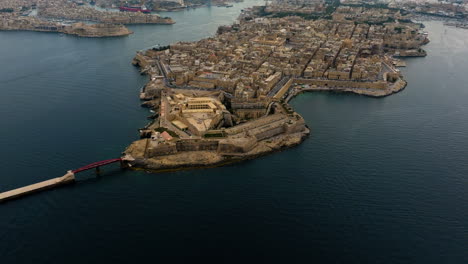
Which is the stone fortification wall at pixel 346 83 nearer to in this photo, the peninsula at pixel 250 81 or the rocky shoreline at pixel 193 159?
the peninsula at pixel 250 81

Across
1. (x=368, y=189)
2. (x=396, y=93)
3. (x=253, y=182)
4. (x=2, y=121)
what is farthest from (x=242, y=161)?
(x=396, y=93)

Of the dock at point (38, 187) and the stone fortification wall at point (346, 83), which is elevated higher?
the stone fortification wall at point (346, 83)

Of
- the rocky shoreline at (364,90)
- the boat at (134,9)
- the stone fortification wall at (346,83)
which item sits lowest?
the rocky shoreline at (364,90)

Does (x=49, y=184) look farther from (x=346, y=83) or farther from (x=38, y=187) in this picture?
(x=346, y=83)

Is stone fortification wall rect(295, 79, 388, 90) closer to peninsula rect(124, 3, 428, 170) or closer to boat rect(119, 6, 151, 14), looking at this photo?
peninsula rect(124, 3, 428, 170)

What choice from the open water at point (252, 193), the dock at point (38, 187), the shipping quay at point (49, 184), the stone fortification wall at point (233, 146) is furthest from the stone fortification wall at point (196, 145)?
the dock at point (38, 187)
